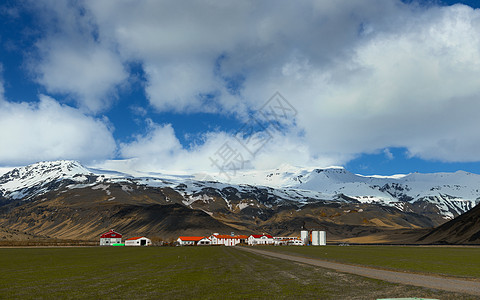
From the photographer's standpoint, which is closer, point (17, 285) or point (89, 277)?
point (17, 285)

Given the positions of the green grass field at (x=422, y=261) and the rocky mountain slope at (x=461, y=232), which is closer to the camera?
the green grass field at (x=422, y=261)

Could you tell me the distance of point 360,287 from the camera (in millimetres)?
28875

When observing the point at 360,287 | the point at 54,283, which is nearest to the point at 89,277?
the point at 54,283

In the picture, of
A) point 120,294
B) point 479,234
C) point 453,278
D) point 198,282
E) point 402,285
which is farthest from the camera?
point 479,234

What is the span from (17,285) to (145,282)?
997 cm

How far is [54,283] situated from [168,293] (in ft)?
40.2

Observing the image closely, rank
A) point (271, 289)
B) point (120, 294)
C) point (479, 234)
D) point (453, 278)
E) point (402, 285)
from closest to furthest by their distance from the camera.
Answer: point (120, 294) → point (271, 289) → point (402, 285) → point (453, 278) → point (479, 234)

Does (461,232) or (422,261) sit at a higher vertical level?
(461,232)

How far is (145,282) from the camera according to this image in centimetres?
3189

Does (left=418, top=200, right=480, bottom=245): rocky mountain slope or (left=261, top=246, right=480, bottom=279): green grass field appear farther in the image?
(left=418, top=200, right=480, bottom=245): rocky mountain slope

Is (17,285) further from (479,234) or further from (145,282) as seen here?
(479,234)

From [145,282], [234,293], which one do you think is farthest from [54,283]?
[234,293]

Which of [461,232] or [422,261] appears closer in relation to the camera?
[422,261]

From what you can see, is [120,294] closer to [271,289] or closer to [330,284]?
[271,289]
